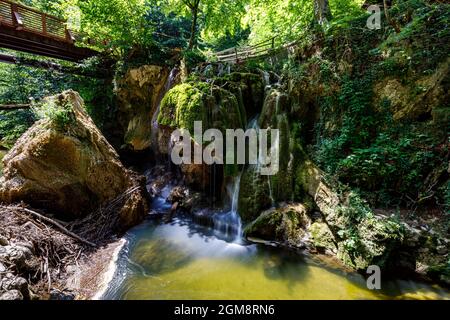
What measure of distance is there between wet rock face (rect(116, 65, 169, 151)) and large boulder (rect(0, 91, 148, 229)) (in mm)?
4955

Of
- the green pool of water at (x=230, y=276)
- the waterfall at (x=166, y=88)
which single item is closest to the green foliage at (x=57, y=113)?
the green pool of water at (x=230, y=276)

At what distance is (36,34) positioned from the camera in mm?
10258

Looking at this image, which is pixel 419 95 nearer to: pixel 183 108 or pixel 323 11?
pixel 323 11

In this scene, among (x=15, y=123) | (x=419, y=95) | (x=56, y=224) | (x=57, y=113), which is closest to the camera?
(x=56, y=224)

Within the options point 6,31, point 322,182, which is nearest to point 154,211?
point 322,182

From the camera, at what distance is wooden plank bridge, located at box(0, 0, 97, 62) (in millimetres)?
9508

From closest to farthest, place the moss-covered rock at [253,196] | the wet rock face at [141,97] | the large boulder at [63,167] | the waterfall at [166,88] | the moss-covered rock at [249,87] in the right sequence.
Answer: the large boulder at [63,167]
the moss-covered rock at [253,196]
the moss-covered rock at [249,87]
the waterfall at [166,88]
the wet rock face at [141,97]

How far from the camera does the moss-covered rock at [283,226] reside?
600 cm

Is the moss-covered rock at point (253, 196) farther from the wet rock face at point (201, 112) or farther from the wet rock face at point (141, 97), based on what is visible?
the wet rock face at point (141, 97)

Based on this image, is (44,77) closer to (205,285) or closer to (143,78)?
(143,78)

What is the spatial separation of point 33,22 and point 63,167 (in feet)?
27.5

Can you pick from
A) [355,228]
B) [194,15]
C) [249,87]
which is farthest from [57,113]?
[194,15]

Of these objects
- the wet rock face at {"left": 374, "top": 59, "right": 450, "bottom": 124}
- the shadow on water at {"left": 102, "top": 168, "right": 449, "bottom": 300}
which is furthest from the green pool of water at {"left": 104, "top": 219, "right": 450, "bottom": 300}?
the wet rock face at {"left": 374, "top": 59, "right": 450, "bottom": 124}

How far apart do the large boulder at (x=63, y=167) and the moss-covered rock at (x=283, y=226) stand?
3.74 metres
